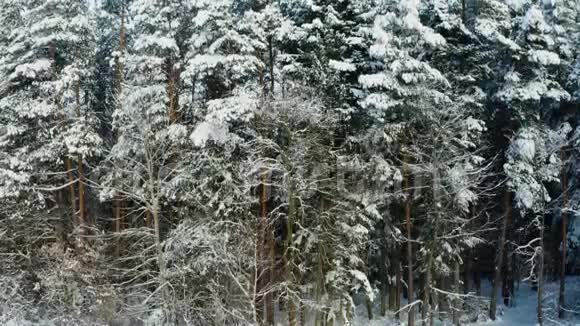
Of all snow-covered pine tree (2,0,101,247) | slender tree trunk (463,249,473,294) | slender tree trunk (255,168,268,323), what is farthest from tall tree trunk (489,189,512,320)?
snow-covered pine tree (2,0,101,247)

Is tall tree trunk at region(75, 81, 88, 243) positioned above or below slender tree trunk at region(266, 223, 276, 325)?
above

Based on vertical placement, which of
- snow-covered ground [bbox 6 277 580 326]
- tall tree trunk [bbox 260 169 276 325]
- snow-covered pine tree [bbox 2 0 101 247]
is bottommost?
snow-covered ground [bbox 6 277 580 326]

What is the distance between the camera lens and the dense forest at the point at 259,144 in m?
18.4

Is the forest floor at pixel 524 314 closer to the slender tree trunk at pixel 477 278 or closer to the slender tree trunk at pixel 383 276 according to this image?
the slender tree trunk at pixel 383 276

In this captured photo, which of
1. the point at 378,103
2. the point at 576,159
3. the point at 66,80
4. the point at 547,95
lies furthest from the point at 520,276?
the point at 66,80

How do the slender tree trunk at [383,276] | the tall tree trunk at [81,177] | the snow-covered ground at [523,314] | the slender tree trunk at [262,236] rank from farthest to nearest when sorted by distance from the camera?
the snow-covered ground at [523,314] < the slender tree trunk at [383,276] < the tall tree trunk at [81,177] < the slender tree trunk at [262,236]

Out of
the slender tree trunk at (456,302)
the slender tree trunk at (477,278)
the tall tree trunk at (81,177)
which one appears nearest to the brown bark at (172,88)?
the tall tree trunk at (81,177)

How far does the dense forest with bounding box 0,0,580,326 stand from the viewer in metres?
18.4

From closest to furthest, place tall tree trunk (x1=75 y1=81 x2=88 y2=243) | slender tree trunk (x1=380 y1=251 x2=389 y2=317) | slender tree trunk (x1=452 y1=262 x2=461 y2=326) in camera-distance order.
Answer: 1. tall tree trunk (x1=75 y1=81 x2=88 y2=243)
2. slender tree trunk (x1=452 y1=262 x2=461 y2=326)
3. slender tree trunk (x1=380 y1=251 x2=389 y2=317)

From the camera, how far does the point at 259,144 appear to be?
62.7 feet

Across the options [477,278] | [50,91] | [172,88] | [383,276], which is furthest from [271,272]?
[477,278]

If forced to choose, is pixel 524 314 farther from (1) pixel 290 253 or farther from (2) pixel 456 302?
(1) pixel 290 253

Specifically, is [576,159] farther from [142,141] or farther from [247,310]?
[142,141]

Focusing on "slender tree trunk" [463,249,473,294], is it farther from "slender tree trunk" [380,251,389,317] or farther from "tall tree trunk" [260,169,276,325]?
"tall tree trunk" [260,169,276,325]
